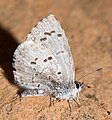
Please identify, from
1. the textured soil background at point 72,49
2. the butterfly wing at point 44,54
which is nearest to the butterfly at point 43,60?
the butterfly wing at point 44,54

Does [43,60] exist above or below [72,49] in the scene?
below

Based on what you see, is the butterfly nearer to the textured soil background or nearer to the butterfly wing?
the butterfly wing

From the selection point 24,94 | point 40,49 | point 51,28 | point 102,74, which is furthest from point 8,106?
point 102,74

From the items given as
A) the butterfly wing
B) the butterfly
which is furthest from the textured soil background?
the butterfly wing

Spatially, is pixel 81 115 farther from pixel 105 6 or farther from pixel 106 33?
pixel 105 6

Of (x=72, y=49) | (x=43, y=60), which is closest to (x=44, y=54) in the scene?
(x=43, y=60)

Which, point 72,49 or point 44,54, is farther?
point 72,49

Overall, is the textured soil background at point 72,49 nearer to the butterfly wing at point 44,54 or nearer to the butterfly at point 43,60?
the butterfly at point 43,60

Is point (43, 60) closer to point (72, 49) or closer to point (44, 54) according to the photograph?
point (44, 54)
